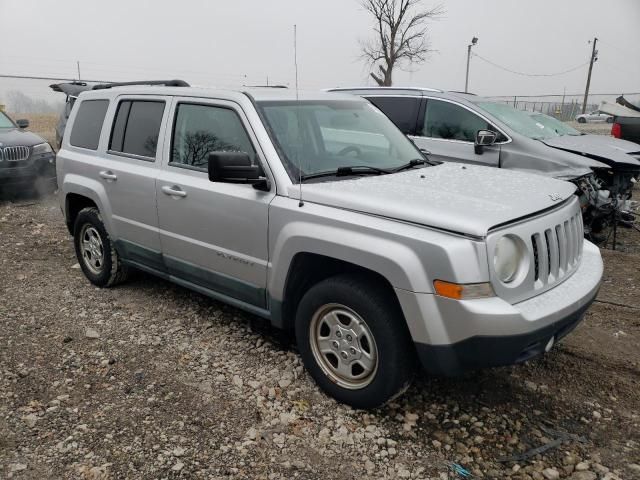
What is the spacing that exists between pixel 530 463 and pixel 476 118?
4839mm

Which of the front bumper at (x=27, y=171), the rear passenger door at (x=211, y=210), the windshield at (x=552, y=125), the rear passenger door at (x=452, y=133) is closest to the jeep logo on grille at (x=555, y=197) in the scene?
the rear passenger door at (x=211, y=210)

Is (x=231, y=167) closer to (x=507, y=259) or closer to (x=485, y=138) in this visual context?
(x=507, y=259)

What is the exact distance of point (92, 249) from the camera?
5031mm

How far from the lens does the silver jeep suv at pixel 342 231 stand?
257 cm

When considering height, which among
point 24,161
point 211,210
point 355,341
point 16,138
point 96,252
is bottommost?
point 96,252

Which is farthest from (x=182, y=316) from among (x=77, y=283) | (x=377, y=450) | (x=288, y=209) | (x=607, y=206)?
(x=607, y=206)

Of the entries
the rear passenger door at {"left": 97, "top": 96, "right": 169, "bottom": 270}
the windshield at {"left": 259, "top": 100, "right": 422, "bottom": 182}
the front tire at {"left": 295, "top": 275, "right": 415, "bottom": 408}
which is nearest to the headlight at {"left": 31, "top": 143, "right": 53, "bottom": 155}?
the rear passenger door at {"left": 97, "top": 96, "right": 169, "bottom": 270}

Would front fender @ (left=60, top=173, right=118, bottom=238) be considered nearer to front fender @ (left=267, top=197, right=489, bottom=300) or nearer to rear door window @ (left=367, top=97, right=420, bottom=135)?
front fender @ (left=267, top=197, right=489, bottom=300)

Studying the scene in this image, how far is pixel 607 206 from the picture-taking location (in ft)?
20.3

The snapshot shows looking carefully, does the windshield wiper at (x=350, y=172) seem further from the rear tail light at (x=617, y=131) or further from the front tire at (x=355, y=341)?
the rear tail light at (x=617, y=131)

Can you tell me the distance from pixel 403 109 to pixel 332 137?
365 centimetres

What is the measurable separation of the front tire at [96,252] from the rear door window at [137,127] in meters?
0.76

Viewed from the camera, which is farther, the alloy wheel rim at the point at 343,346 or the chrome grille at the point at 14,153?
the chrome grille at the point at 14,153

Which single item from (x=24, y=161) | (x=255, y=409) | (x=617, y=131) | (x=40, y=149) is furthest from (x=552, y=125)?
(x=24, y=161)
